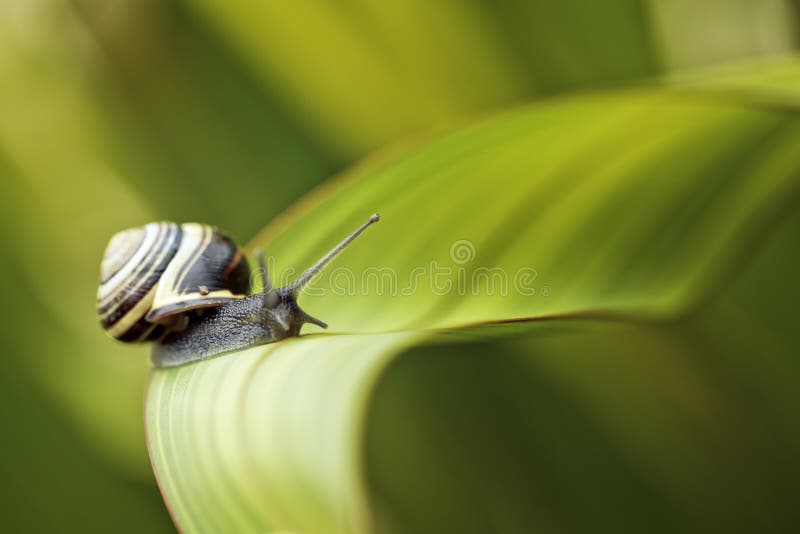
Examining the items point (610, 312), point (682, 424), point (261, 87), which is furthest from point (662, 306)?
point (261, 87)

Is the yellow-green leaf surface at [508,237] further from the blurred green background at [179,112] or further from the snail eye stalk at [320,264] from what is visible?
the blurred green background at [179,112]

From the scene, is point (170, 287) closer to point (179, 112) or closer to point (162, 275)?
point (162, 275)

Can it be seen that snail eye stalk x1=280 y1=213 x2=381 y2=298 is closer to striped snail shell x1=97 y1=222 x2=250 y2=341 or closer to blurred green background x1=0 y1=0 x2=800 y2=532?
striped snail shell x1=97 y1=222 x2=250 y2=341

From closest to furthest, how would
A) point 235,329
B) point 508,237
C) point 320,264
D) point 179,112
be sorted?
point 508,237 < point 320,264 < point 235,329 < point 179,112

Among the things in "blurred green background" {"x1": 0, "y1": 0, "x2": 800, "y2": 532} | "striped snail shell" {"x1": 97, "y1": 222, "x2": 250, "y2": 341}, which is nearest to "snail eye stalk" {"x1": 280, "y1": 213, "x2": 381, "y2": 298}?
"striped snail shell" {"x1": 97, "y1": 222, "x2": 250, "y2": 341}

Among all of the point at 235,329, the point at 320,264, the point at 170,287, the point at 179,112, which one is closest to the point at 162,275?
the point at 170,287

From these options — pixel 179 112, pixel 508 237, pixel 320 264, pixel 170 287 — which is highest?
pixel 179 112

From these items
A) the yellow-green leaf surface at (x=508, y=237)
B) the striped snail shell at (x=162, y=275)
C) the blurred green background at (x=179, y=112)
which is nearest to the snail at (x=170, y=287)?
the striped snail shell at (x=162, y=275)
